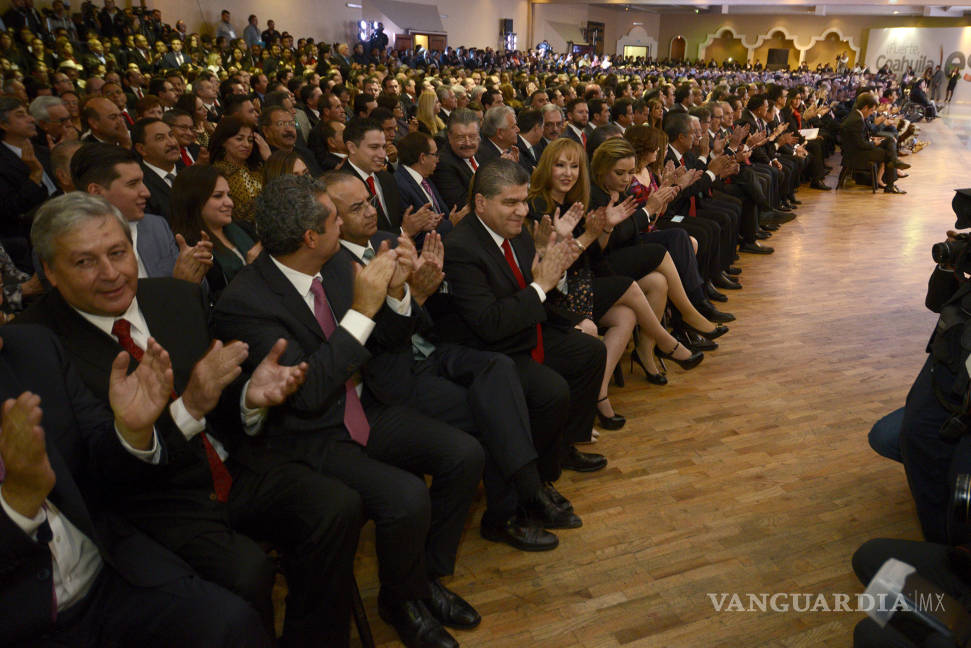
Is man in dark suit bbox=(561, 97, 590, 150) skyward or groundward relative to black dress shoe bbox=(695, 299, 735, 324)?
skyward

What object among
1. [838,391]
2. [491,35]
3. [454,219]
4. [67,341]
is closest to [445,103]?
[454,219]

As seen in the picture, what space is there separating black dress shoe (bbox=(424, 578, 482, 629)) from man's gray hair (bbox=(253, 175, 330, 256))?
1.16 m

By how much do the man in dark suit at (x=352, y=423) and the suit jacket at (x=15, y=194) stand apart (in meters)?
2.83

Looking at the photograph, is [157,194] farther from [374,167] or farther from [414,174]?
[414,174]

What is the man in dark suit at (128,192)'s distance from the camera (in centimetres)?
267

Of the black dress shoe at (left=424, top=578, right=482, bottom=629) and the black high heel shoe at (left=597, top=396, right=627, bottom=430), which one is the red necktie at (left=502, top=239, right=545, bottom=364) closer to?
the black high heel shoe at (left=597, top=396, right=627, bottom=430)

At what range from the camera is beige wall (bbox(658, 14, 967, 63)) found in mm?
28844

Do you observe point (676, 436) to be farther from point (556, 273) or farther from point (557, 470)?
point (556, 273)

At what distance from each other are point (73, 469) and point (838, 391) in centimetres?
359

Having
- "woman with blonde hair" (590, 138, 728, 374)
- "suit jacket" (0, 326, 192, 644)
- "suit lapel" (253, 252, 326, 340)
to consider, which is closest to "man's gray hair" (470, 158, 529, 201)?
"suit lapel" (253, 252, 326, 340)

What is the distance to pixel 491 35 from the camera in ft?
86.1

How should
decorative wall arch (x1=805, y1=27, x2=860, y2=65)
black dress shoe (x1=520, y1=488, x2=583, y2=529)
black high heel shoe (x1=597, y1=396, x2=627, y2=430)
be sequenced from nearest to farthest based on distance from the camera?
black dress shoe (x1=520, y1=488, x2=583, y2=529), black high heel shoe (x1=597, y1=396, x2=627, y2=430), decorative wall arch (x1=805, y1=27, x2=860, y2=65)

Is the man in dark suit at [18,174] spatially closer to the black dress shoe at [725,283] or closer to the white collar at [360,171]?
the white collar at [360,171]

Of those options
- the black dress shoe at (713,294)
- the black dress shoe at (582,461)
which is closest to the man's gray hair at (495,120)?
the black dress shoe at (713,294)
